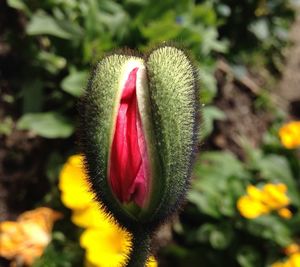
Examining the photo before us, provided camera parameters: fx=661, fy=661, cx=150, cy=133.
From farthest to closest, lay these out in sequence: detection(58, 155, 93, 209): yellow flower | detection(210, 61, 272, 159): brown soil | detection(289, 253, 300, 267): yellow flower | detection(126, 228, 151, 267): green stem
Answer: detection(210, 61, 272, 159): brown soil < detection(289, 253, 300, 267): yellow flower < detection(58, 155, 93, 209): yellow flower < detection(126, 228, 151, 267): green stem

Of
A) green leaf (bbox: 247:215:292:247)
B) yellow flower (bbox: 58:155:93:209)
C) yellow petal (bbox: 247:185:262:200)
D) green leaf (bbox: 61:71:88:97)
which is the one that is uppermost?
green leaf (bbox: 61:71:88:97)

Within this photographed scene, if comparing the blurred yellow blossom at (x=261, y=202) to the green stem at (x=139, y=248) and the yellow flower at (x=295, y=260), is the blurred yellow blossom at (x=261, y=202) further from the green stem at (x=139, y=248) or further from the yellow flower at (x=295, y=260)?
the green stem at (x=139, y=248)

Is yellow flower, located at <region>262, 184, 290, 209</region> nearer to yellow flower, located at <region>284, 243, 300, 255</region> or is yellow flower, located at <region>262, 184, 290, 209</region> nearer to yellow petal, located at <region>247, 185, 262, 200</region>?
yellow petal, located at <region>247, 185, 262, 200</region>

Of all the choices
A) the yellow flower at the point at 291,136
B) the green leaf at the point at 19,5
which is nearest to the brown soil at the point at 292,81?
the yellow flower at the point at 291,136

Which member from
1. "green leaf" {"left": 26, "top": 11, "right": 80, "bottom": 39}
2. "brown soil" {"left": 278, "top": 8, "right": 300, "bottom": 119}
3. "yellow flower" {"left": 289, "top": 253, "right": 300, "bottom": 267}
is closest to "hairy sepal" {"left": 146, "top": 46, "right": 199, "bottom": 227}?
"yellow flower" {"left": 289, "top": 253, "right": 300, "bottom": 267}

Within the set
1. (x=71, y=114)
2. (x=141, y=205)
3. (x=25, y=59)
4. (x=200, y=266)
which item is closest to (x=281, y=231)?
(x=200, y=266)

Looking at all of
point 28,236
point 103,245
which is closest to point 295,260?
point 103,245
